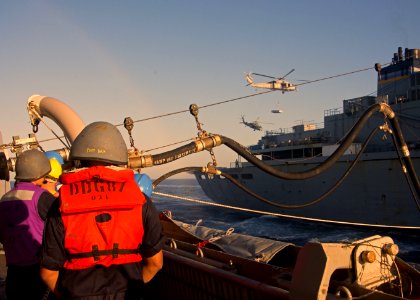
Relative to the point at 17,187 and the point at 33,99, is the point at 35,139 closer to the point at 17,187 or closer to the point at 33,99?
the point at 33,99

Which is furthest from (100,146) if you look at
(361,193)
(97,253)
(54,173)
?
(361,193)

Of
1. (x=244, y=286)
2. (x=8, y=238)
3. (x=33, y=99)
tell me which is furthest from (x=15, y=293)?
(x=33, y=99)

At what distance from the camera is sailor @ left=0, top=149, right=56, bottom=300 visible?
3818mm

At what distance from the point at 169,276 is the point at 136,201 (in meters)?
3.07

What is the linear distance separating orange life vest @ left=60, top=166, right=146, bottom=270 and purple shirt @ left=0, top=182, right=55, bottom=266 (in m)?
1.75

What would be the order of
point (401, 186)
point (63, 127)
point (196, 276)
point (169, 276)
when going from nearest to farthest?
point (196, 276) → point (169, 276) → point (63, 127) → point (401, 186)

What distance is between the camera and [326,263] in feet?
10.0

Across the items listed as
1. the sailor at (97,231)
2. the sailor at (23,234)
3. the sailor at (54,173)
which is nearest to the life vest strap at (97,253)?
the sailor at (97,231)

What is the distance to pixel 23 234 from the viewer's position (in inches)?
152

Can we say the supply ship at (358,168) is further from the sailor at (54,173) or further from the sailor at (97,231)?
the sailor at (97,231)

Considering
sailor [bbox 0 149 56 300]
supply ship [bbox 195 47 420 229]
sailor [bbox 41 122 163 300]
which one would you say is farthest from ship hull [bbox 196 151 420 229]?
sailor [bbox 41 122 163 300]

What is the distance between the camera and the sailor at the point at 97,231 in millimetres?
2266

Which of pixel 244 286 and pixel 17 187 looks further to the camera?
pixel 17 187

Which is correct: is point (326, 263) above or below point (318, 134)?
below
